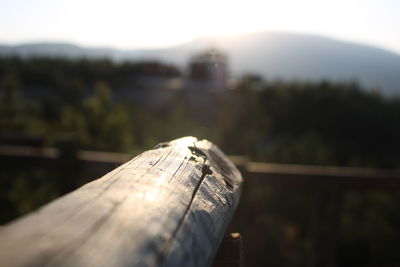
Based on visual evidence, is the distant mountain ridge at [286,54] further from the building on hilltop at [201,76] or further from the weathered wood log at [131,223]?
the weathered wood log at [131,223]

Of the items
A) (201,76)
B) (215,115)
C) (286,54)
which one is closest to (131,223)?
(215,115)

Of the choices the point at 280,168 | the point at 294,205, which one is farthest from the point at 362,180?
the point at 294,205

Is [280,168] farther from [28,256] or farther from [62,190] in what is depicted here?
[28,256]

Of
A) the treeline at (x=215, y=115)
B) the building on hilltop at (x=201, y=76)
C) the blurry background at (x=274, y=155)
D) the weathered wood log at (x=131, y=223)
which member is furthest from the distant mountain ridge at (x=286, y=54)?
the weathered wood log at (x=131, y=223)

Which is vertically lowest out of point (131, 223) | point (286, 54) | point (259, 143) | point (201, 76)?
point (286, 54)

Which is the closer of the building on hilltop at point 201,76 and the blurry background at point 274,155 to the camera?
the blurry background at point 274,155

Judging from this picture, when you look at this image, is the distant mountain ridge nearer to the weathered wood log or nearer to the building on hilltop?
the building on hilltop

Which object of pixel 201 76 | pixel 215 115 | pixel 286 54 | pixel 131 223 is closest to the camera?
pixel 131 223

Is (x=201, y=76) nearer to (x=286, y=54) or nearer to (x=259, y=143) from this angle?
(x=259, y=143)

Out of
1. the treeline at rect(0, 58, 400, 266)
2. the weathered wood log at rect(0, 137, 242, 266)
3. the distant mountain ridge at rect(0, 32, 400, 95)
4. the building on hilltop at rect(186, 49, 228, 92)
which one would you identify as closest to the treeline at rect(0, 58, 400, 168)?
the treeline at rect(0, 58, 400, 266)
